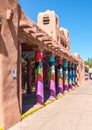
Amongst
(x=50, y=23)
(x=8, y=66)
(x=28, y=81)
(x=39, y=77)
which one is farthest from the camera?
(x=50, y=23)

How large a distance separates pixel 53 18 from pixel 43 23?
78.8 inches

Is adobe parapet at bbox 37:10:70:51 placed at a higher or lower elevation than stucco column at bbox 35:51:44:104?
higher

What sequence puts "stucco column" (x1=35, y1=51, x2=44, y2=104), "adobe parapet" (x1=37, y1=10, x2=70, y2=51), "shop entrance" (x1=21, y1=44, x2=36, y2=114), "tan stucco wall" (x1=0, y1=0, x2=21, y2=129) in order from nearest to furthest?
"tan stucco wall" (x1=0, y1=0, x2=21, y2=129), "stucco column" (x1=35, y1=51, x2=44, y2=104), "shop entrance" (x1=21, y1=44, x2=36, y2=114), "adobe parapet" (x1=37, y1=10, x2=70, y2=51)

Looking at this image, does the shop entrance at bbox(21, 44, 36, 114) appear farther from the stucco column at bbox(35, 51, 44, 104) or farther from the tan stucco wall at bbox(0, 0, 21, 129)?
the tan stucco wall at bbox(0, 0, 21, 129)

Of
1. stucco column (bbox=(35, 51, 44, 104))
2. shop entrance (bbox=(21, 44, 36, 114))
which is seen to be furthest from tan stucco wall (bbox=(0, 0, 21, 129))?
stucco column (bbox=(35, 51, 44, 104))

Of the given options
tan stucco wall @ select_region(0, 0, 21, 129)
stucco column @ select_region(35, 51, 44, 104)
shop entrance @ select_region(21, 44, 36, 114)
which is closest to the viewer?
tan stucco wall @ select_region(0, 0, 21, 129)

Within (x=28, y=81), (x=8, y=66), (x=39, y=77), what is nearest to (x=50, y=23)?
(x=28, y=81)

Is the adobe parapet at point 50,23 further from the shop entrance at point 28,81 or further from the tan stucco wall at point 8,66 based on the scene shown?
the tan stucco wall at point 8,66

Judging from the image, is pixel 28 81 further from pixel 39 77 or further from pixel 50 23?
pixel 50 23

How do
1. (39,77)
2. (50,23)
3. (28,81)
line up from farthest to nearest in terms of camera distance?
(50,23) < (28,81) < (39,77)

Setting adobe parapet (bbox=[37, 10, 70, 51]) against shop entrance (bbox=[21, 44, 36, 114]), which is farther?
adobe parapet (bbox=[37, 10, 70, 51])

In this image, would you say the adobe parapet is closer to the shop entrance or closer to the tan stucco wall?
the shop entrance

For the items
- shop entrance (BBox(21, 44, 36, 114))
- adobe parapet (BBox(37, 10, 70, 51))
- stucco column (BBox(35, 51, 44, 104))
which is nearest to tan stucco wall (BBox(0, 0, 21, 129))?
shop entrance (BBox(21, 44, 36, 114))

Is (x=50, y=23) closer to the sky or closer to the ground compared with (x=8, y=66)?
closer to the sky
